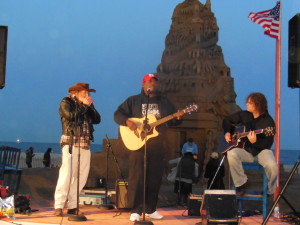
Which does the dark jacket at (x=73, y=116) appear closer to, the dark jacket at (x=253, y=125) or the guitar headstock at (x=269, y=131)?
the dark jacket at (x=253, y=125)

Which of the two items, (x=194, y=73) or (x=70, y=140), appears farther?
(x=194, y=73)

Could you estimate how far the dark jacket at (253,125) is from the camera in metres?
7.09

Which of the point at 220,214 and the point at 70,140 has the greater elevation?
the point at 70,140

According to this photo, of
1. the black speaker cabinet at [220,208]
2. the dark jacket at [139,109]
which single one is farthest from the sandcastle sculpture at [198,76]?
the black speaker cabinet at [220,208]

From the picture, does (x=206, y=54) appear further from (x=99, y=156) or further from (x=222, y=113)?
(x=99, y=156)

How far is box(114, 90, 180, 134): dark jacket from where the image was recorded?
7.59 meters

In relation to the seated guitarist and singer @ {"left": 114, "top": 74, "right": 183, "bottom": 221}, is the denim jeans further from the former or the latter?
singer @ {"left": 114, "top": 74, "right": 183, "bottom": 221}

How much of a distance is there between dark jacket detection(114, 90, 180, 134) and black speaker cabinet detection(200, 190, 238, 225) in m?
1.30

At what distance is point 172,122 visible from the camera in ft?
24.6

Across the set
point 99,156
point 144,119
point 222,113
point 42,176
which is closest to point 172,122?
point 144,119

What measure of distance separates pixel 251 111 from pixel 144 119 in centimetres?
144

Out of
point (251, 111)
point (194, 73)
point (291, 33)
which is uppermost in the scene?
point (194, 73)

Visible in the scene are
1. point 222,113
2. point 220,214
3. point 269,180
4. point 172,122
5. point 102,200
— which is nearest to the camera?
point 220,214

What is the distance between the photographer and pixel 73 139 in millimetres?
7547
